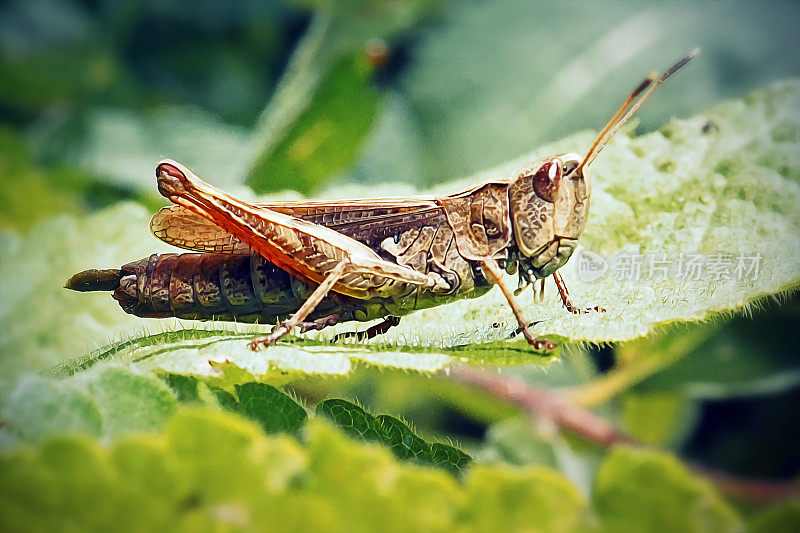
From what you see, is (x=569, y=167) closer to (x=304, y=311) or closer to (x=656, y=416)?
(x=304, y=311)

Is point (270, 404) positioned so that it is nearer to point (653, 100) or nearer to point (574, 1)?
point (653, 100)

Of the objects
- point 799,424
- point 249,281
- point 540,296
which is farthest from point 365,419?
point 799,424

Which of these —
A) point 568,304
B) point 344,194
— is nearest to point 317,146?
point 344,194

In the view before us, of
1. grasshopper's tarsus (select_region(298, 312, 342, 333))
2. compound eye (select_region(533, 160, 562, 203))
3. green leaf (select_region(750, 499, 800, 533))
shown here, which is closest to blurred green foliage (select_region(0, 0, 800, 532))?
green leaf (select_region(750, 499, 800, 533))

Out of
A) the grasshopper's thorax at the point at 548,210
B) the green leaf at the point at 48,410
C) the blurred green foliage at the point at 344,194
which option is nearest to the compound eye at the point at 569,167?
the grasshopper's thorax at the point at 548,210

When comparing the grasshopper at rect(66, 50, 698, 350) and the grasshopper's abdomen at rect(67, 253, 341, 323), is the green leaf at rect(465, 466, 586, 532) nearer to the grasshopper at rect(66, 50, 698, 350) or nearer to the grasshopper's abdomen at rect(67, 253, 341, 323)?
the grasshopper at rect(66, 50, 698, 350)
